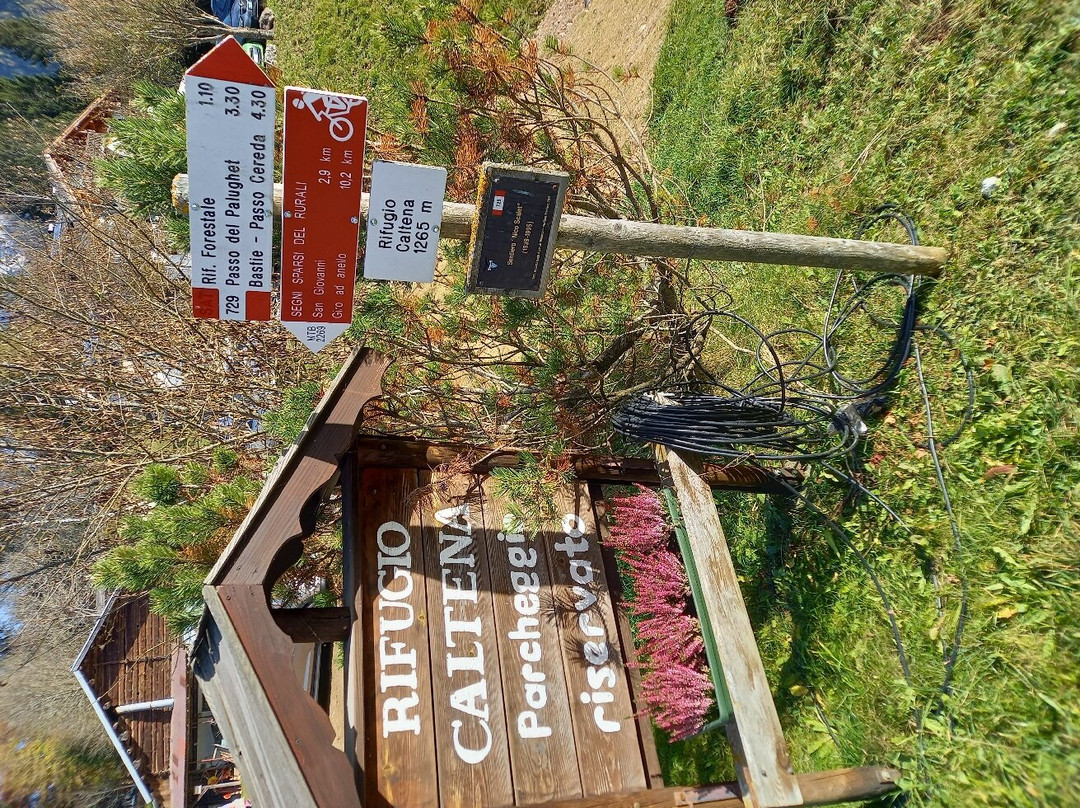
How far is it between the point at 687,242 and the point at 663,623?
74.5 inches

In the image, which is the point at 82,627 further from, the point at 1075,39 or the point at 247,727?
the point at 1075,39

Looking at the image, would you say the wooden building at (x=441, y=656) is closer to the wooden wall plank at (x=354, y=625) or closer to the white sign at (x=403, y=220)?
the wooden wall plank at (x=354, y=625)

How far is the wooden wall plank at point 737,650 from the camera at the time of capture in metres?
2.42

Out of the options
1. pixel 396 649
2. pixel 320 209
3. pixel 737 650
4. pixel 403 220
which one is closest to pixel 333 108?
pixel 320 209

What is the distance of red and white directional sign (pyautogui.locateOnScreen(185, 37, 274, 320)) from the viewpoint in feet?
5.97

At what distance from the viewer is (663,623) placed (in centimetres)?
322

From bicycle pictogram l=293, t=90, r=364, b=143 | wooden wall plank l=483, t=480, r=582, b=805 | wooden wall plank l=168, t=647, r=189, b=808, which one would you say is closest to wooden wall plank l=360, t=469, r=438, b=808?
wooden wall plank l=483, t=480, r=582, b=805

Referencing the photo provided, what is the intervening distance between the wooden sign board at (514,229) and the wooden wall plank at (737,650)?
1.21 meters

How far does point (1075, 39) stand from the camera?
3.04 m

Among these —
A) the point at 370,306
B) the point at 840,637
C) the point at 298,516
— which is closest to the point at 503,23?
the point at 370,306

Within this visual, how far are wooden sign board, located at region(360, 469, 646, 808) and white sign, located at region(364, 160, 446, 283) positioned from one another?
3.28ft

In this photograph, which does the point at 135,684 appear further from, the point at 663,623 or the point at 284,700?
the point at 663,623

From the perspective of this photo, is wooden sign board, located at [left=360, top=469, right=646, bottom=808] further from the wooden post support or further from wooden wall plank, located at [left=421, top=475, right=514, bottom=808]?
the wooden post support

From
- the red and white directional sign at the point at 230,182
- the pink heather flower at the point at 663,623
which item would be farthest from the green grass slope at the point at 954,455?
the red and white directional sign at the point at 230,182
